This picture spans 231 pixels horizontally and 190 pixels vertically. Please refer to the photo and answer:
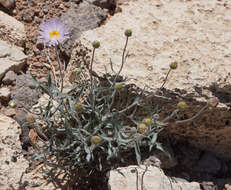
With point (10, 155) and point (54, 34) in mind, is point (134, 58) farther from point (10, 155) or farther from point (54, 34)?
point (10, 155)

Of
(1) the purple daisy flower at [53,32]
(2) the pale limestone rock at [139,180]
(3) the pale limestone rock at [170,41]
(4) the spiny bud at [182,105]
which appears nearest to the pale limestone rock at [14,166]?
(2) the pale limestone rock at [139,180]

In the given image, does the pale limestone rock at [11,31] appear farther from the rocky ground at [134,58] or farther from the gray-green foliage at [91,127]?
the gray-green foliage at [91,127]

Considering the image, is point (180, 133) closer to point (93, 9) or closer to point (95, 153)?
point (95, 153)

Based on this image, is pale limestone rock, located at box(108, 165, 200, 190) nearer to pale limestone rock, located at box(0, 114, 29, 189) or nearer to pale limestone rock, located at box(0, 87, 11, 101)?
pale limestone rock, located at box(0, 114, 29, 189)

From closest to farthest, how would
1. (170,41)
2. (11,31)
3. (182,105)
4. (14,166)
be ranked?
(182,105), (14,166), (170,41), (11,31)

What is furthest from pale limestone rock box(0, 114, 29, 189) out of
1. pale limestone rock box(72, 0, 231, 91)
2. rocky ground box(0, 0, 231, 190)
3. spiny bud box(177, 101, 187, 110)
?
spiny bud box(177, 101, 187, 110)

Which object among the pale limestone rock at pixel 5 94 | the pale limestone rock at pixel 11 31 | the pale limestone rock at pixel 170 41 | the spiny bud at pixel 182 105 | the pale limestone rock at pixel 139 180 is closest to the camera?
the spiny bud at pixel 182 105

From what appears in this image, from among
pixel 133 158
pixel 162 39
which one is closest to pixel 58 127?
pixel 133 158

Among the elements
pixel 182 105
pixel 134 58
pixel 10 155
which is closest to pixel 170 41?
pixel 134 58
